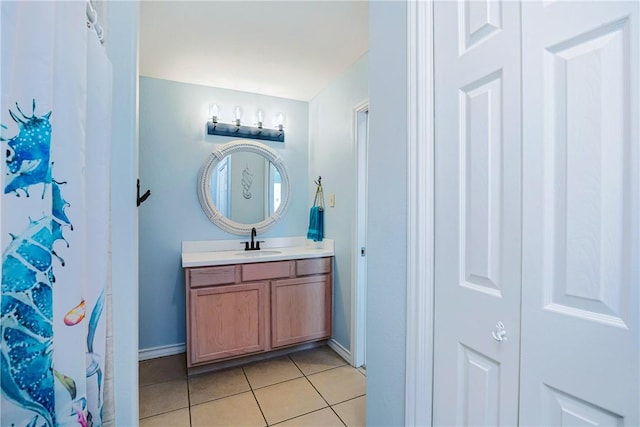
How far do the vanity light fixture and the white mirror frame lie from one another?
8 cm

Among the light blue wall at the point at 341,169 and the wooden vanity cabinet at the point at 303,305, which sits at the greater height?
the light blue wall at the point at 341,169

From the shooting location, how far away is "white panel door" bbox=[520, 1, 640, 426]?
56cm

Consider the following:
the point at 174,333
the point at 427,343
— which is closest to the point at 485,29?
the point at 427,343

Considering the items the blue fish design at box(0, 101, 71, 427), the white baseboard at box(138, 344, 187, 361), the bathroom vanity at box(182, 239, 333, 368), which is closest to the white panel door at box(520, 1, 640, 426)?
the blue fish design at box(0, 101, 71, 427)

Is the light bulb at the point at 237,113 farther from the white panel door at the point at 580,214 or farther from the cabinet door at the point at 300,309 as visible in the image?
the white panel door at the point at 580,214

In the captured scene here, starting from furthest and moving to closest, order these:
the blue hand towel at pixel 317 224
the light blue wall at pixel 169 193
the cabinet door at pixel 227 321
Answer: the blue hand towel at pixel 317 224
the light blue wall at pixel 169 193
the cabinet door at pixel 227 321

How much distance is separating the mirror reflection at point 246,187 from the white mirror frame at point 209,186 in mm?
Result: 34

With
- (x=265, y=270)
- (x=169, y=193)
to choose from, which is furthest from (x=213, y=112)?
(x=265, y=270)

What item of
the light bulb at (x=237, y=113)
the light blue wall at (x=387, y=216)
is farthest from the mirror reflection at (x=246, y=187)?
the light blue wall at (x=387, y=216)

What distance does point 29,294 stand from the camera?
485 millimetres

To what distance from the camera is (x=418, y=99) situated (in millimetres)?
986

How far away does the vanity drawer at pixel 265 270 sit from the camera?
226cm

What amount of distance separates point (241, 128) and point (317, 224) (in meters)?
1.21

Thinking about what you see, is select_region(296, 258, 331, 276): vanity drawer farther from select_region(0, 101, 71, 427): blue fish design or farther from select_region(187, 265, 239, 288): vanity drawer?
select_region(0, 101, 71, 427): blue fish design
